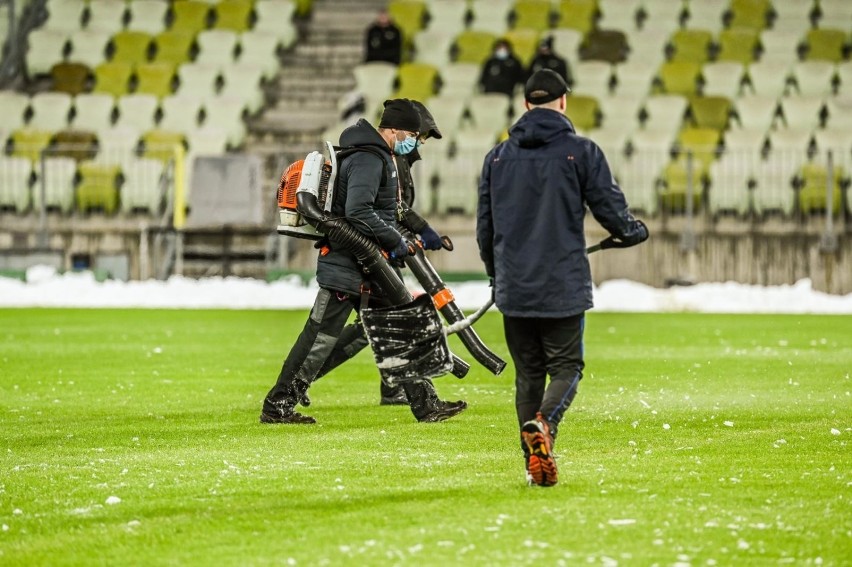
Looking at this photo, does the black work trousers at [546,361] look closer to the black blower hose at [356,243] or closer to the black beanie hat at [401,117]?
the black blower hose at [356,243]

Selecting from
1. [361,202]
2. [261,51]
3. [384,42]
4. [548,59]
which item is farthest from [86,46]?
[361,202]

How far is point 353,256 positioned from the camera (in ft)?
33.2

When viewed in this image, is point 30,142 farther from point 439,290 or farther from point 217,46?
point 439,290

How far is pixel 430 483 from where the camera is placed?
7.64 metres

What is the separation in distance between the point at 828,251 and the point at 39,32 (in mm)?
15374

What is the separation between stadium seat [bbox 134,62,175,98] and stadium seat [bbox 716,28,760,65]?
992 centimetres

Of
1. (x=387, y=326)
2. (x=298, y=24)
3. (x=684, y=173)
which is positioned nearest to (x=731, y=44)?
(x=684, y=173)

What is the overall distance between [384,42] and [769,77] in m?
6.68

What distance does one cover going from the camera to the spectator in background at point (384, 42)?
1148 inches

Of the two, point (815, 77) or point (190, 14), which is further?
point (190, 14)

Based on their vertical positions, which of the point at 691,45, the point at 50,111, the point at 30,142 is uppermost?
the point at 691,45

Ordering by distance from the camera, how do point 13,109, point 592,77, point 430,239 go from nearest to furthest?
point 430,239, point 592,77, point 13,109

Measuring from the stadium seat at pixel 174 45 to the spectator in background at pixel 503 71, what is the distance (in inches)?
259

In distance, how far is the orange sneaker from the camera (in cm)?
734
